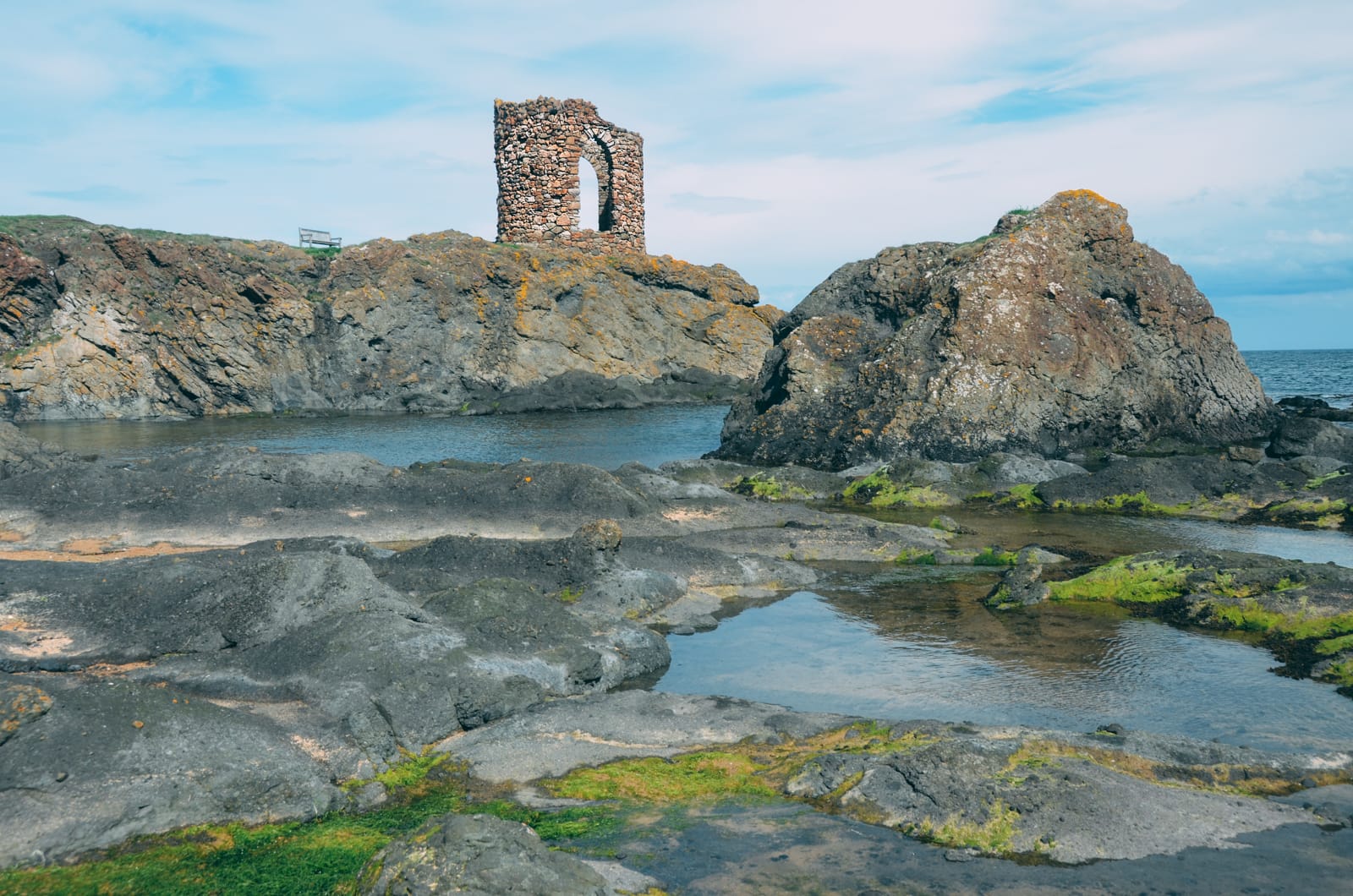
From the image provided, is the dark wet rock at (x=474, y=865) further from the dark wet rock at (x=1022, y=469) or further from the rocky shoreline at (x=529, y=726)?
the dark wet rock at (x=1022, y=469)

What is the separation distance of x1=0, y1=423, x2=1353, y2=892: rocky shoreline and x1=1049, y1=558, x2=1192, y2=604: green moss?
56 mm

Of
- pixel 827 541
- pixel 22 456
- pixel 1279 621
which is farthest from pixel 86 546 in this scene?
pixel 1279 621

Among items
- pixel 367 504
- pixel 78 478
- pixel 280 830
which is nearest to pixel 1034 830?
pixel 280 830

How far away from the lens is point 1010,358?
30.0 meters

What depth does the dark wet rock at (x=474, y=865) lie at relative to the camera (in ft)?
21.6

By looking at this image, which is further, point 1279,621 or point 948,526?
point 948,526

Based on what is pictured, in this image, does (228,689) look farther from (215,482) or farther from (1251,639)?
(1251,639)

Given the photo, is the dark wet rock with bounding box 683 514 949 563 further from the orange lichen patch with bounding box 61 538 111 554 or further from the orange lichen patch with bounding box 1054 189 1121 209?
the orange lichen patch with bounding box 1054 189 1121 209

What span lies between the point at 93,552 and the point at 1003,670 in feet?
54.6

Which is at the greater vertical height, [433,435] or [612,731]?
[433,435]

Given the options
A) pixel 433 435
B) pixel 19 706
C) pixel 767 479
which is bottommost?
pixel 19 706

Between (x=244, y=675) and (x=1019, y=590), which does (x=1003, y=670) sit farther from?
(x=244, y=675)

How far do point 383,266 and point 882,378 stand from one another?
33.4m

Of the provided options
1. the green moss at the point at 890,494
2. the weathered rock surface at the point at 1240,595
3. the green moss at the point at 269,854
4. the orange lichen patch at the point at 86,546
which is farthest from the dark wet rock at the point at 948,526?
the orange lichen patch at the point at 86,546
